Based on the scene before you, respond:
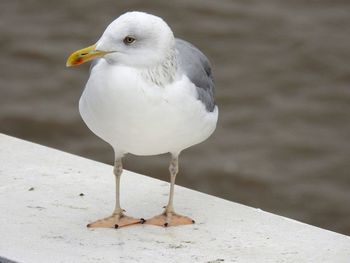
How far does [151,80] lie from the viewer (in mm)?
2008

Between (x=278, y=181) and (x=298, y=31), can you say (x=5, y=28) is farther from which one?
(x=278, y=181)

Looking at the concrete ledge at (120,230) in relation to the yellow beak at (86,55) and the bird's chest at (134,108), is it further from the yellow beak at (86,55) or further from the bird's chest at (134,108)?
the yellow beak at (86,55)

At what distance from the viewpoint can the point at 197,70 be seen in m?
2.17

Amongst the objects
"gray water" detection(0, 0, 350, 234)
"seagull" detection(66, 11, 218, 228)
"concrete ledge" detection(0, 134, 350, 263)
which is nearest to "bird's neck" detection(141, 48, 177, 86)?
"seagull" detection(66, 11, 218, 228)

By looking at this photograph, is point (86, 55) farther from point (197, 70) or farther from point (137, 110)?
point (197, 70)

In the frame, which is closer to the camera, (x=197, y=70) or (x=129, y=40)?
(x=129, y=40)

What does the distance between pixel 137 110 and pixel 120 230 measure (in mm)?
391

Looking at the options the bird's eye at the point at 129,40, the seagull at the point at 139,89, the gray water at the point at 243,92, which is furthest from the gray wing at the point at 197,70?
the gray water at the point at 243,92

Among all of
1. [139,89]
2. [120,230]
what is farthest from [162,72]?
[120,230]

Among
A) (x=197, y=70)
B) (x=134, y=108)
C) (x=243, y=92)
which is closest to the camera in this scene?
(x=134, y=108)

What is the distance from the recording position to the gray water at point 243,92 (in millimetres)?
3846

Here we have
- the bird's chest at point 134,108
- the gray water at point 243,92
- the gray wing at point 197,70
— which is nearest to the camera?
the bird's chest at point 134,108

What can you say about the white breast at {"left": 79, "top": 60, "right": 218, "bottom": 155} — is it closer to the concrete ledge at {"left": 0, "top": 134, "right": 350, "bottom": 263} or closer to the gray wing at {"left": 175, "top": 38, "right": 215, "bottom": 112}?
the gray wing at {"left": 175, "top": 38, "right": 215, "bottom": 112}

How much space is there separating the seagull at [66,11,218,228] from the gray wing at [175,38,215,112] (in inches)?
1.2
